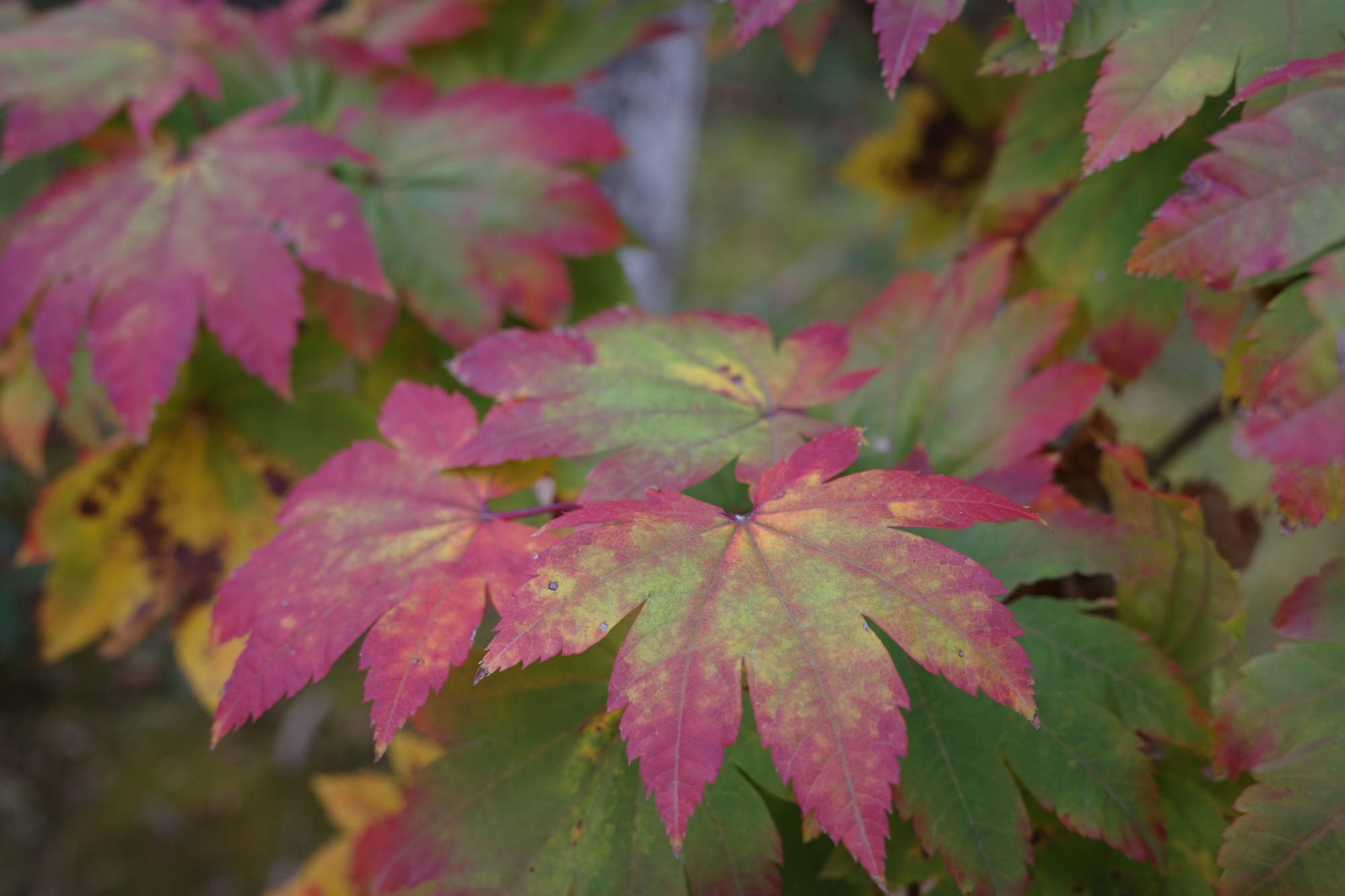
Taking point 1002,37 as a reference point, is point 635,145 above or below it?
below

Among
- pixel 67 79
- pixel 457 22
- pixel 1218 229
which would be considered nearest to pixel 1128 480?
pixel 1218 229

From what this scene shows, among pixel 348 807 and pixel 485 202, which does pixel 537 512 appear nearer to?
pixel 485 202

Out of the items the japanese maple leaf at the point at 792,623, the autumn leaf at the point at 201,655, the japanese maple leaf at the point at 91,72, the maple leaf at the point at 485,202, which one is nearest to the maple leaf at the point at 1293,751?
the japanese maple leaf at the point at 792,623

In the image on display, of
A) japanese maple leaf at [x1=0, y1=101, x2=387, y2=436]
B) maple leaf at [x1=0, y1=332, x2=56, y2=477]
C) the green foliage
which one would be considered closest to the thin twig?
the green foliage

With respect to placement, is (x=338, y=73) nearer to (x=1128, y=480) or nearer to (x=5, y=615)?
(x=1128, y=480)

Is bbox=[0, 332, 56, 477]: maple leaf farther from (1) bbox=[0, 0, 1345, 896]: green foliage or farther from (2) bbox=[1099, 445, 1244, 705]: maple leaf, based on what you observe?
(2) bbox=[1099, 445, 1244, 705]: maple leaf

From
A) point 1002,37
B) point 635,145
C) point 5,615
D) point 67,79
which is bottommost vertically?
point 5,615
